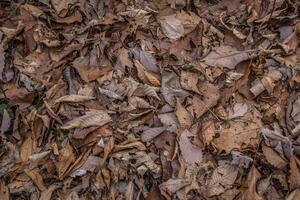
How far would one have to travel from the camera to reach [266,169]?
2535 millimetres

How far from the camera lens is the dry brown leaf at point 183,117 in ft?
8.82

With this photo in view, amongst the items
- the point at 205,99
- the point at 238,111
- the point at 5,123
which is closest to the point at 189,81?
the point at 205,99

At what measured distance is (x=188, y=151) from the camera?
2.61m

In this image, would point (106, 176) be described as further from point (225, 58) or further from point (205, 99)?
point (225, 58)

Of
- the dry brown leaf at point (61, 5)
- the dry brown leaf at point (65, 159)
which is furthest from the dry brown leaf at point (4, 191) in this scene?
the dry brown leaf at point (61, 5)

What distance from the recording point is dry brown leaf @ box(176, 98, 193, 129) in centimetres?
269

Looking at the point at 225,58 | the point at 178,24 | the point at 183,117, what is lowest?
the point at 183,117

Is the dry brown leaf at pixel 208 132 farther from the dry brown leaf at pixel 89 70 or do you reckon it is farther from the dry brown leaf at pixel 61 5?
the dry brown leaf at pixel 61 5

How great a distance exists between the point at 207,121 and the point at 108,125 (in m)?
0.70

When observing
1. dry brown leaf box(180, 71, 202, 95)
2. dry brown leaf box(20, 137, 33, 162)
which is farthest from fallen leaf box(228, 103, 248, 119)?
dry brown leaf box(20, 137, 33, 162)

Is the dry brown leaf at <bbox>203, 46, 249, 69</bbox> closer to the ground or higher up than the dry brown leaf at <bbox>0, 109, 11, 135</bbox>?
higher up

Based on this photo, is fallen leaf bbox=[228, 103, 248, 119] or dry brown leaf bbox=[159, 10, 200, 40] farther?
dry brown leaf bbox=[159, 10, 200, 40]

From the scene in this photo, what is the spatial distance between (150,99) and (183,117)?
0.28 metres

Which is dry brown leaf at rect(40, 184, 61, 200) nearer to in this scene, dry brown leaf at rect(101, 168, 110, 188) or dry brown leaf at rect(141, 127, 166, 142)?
dry brown leaf at rect(101, 168, 110, 188)
